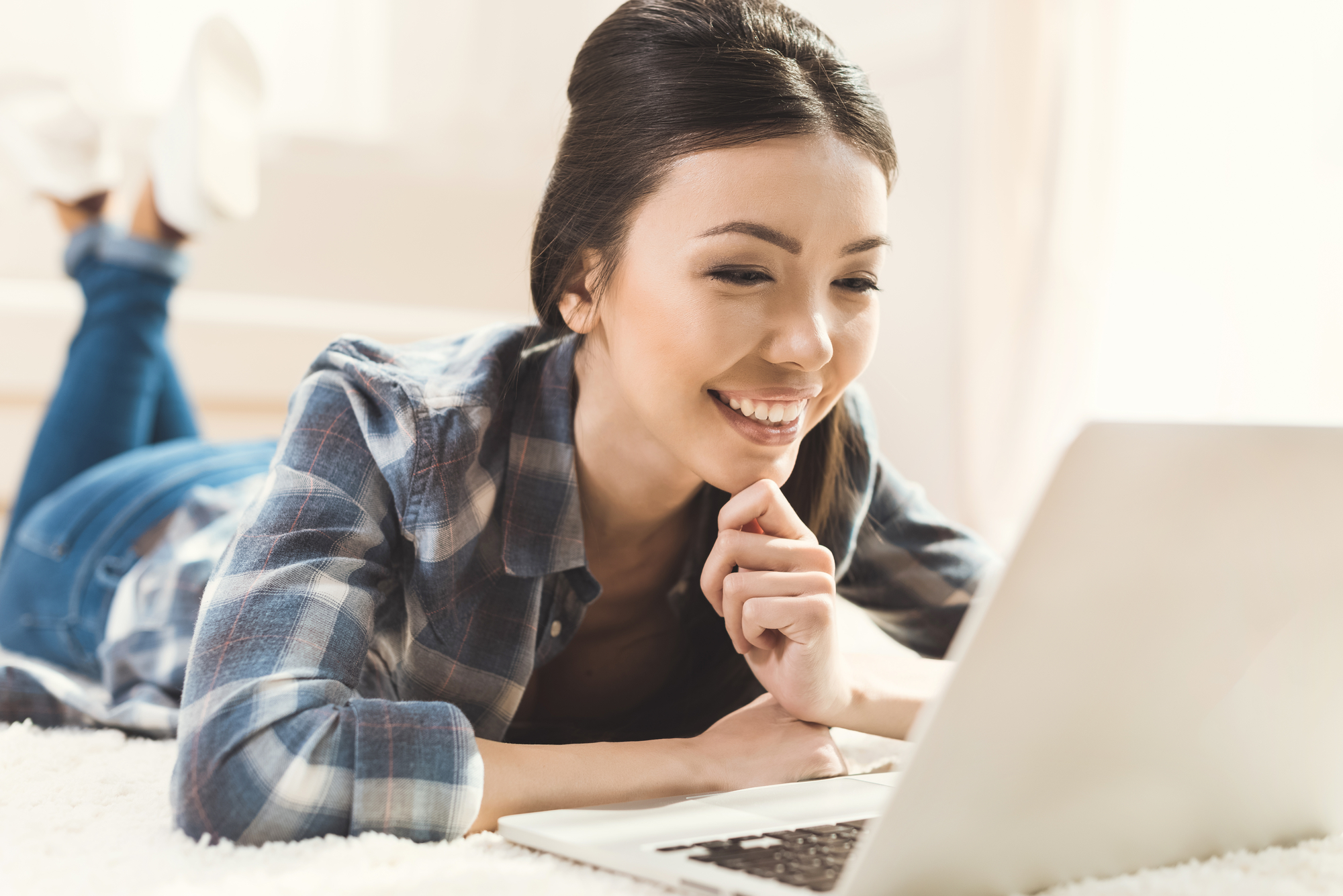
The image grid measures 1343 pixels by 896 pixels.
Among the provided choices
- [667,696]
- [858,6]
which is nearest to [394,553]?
[667,696]

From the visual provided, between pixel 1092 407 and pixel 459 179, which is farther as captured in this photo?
pixel 459 179

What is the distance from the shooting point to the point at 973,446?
299 centimetres

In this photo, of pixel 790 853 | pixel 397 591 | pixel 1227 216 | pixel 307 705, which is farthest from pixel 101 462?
pixel 1227 216

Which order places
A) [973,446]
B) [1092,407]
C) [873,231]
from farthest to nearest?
[973,446]
[1092,407]
[873,231]

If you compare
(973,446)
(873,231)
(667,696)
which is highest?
(873,231)

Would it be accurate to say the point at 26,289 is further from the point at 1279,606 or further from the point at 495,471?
the point at 1279,606

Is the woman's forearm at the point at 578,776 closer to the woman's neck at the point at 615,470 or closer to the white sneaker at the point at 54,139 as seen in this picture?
the woman's neck at the point at 615,470

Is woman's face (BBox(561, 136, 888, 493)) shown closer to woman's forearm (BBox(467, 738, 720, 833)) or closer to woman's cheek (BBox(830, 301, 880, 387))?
woman's cheek (BBox(830, 301, 880, 387))

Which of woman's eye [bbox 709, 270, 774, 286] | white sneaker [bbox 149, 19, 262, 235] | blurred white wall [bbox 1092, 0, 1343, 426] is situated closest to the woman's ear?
woman's eye [bbox 709, 270, 774, 286]

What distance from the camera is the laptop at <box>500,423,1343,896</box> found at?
0.45 meters

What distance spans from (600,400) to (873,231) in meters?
0.28

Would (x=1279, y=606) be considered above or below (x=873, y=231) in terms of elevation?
below

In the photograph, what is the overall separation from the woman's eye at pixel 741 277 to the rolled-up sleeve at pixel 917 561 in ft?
1.38

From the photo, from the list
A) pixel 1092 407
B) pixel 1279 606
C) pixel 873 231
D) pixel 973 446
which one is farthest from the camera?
pixel 973 446
